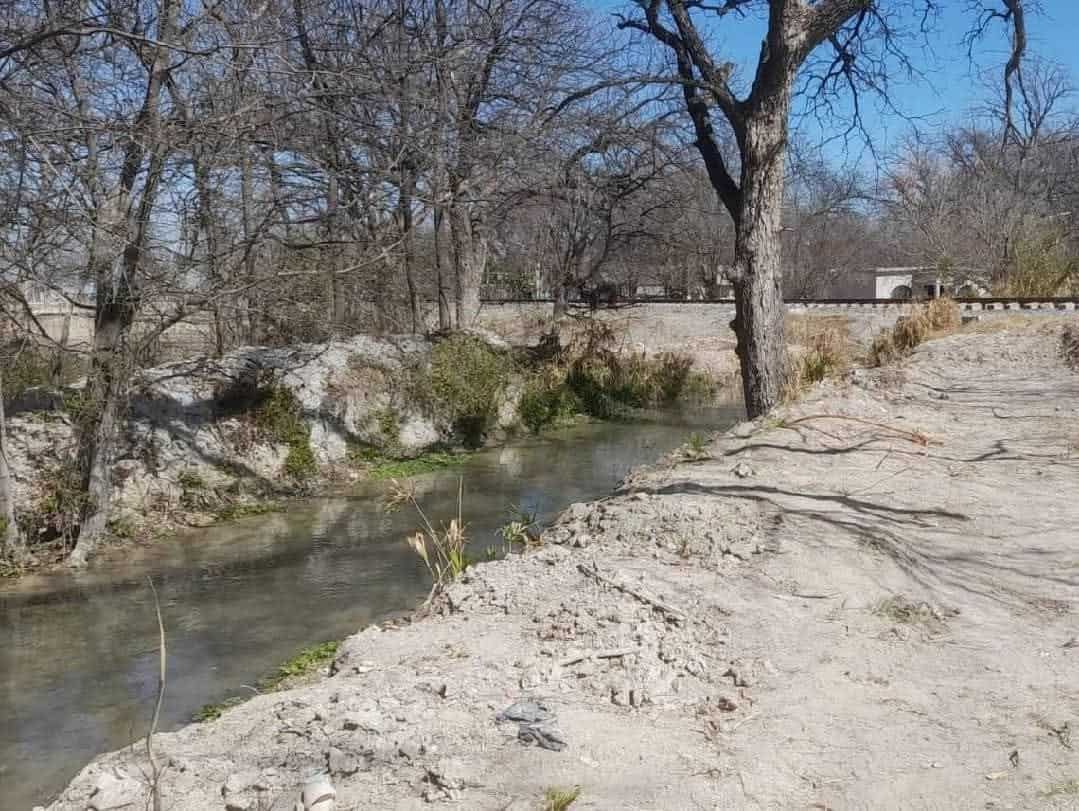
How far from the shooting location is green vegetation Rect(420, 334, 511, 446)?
15.4 meters

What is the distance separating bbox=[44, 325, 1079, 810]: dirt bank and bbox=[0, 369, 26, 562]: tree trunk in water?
5114 mm

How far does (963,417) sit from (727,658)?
5.67 m

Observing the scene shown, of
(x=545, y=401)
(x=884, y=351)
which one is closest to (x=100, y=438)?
(x=545, y=401)

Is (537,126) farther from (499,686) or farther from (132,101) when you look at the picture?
(499,686)

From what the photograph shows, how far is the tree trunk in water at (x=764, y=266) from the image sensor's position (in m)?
10.9

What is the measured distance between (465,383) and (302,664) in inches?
379

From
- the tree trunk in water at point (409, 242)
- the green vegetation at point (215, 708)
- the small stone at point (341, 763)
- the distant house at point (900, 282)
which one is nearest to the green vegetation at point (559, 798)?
the small stone at point (341, 763)

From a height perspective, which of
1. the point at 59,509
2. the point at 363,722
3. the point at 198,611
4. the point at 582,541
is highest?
the point at 582,541

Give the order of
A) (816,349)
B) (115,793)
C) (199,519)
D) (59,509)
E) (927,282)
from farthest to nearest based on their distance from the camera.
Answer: (927,282), (816,349), (199,519), (59,509), (115,793)

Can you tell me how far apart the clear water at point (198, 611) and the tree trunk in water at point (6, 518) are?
40 cm

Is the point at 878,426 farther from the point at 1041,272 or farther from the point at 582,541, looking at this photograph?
the point at 1041,272

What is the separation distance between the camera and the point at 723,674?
168 inches

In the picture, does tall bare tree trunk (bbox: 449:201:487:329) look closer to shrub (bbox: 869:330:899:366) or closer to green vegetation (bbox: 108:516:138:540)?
shrub (bbox: 869:330:899:366)

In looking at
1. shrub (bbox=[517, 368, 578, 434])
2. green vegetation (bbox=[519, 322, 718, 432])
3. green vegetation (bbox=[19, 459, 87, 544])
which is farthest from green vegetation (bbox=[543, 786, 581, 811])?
green vegetation (bbox=[519, 322, 718, 432])
